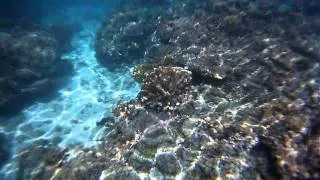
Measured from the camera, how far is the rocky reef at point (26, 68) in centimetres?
1172

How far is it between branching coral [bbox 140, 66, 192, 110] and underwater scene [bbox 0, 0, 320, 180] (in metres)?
0.03

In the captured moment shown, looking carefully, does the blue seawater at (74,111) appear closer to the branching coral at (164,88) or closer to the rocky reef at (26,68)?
the rocky reef at (26,68)

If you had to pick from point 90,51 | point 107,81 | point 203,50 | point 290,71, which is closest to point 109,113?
point 107,81

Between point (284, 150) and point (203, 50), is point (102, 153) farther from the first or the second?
point (203, 50)

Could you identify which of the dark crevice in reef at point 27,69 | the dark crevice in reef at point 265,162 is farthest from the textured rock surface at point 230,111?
the dark crevice in reef at point 27,69

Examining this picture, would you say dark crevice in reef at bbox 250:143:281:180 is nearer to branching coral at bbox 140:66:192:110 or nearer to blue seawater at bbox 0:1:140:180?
branching coral at bbox 140:66:192:110

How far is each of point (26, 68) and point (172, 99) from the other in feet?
25.6

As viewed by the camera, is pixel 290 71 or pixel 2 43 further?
pixel 2 43

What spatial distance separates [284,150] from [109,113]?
6396 millimetres

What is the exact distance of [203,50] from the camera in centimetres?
1009

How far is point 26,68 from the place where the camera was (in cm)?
1255

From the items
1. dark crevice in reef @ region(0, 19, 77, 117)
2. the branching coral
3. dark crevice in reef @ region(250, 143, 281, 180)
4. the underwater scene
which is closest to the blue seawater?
the underwater scene

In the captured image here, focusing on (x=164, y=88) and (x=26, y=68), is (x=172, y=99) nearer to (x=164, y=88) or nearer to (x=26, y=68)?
(x=164, y=88)

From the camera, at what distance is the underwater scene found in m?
6.00
